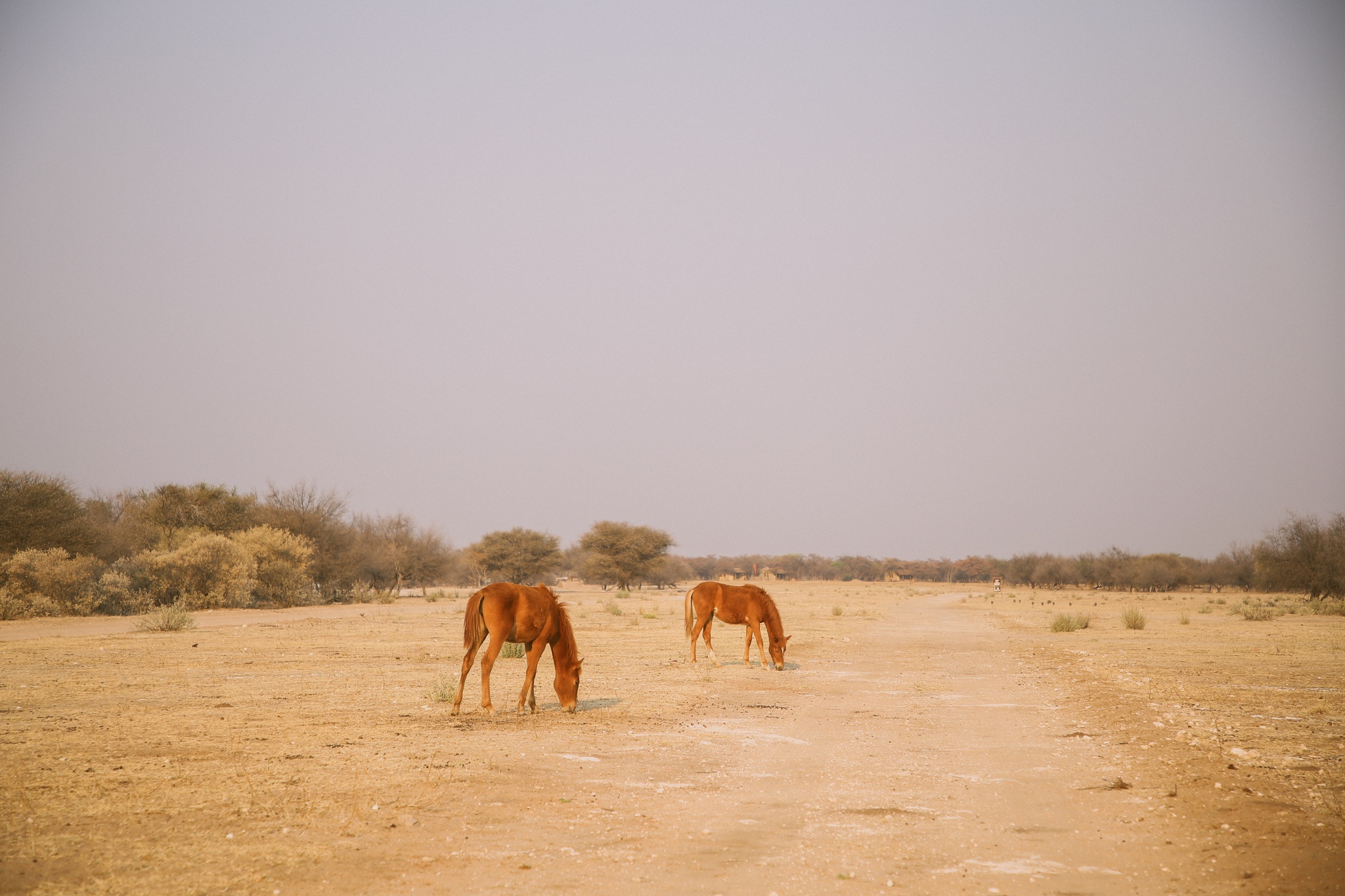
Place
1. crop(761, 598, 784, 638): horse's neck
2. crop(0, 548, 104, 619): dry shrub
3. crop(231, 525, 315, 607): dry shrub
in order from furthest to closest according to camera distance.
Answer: crop(231, 525, 315, 607): dry shrub < crop(0, 548, 104, 619): dry shrub < crop(761, 598, 784, 638): horse's neck

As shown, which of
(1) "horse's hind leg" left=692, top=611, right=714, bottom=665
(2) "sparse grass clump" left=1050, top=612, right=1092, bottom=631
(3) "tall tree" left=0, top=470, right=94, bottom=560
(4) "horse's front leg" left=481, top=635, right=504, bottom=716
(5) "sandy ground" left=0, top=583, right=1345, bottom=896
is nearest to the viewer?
(5) "sandy ground" left=0, top=583, right=1345, bottom=896

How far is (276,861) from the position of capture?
5.61 m

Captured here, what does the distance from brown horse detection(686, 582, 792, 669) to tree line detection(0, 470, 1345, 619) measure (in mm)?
27494

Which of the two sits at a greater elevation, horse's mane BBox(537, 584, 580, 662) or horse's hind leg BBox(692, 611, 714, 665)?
horse's mane BBox(537, 584, 580, 662)

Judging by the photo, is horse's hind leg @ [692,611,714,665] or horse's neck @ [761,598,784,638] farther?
horse's hind leg @ [692,611,714,665]

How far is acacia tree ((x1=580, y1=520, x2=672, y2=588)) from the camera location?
7556cm

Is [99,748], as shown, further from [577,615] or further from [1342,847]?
[577,615]

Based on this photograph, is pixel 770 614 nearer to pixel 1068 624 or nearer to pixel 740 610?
pixel 740 610

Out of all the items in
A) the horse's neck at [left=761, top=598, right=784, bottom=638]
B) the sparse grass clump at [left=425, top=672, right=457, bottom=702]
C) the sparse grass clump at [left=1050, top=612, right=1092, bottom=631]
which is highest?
the horse's neck at [left=761, top=598, right=784, bottom=638]

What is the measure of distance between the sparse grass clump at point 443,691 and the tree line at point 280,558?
1009 inches

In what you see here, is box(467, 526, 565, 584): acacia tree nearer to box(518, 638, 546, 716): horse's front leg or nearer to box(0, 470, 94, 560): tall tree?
box(0, 470, 94, 560): tall tree

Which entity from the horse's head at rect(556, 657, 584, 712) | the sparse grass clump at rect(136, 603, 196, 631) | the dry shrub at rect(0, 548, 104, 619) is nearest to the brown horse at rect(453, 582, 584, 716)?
the horse's head at rect(556, 657, 584, 712)

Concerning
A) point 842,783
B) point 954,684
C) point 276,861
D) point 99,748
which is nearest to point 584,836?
point 276,861

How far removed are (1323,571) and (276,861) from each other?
59285 millimetres
